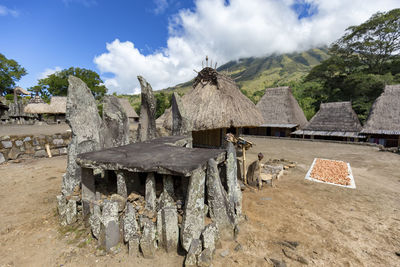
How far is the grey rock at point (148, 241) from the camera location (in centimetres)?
275

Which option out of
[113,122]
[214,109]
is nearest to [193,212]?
[113,122]

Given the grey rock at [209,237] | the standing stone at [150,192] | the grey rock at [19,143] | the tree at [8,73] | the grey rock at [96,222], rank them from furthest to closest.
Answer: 1. the tree at [8,73]
2. the grey rock at [19,143]
3. the standing stone at [150,192]
4. the grey rock at [96,222]
5. the grey rock at [209,237]

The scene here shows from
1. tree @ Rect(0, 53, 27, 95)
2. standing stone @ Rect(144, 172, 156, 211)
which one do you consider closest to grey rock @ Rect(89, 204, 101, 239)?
standing stone @ Rect(144, 172, 156, 211)

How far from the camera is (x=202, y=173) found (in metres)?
3.01

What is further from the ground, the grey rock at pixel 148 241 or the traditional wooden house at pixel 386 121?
the traditional wooden house at pixel 386 121

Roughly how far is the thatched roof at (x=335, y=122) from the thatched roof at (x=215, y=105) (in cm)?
902

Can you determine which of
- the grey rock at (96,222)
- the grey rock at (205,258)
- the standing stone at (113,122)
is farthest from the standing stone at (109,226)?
the standing stone at (113,122)

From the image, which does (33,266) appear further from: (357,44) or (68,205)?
(357,44)

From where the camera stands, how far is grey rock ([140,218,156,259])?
2.75 metres

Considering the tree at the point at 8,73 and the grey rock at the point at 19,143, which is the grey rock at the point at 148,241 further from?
the tree at the point at 8,73

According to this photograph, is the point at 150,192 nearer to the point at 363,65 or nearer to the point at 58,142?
the point at 58,142

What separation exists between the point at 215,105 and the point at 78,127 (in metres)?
6.74

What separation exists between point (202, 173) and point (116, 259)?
1840 mm

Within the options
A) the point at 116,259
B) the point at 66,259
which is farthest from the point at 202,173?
the point at 66,259
